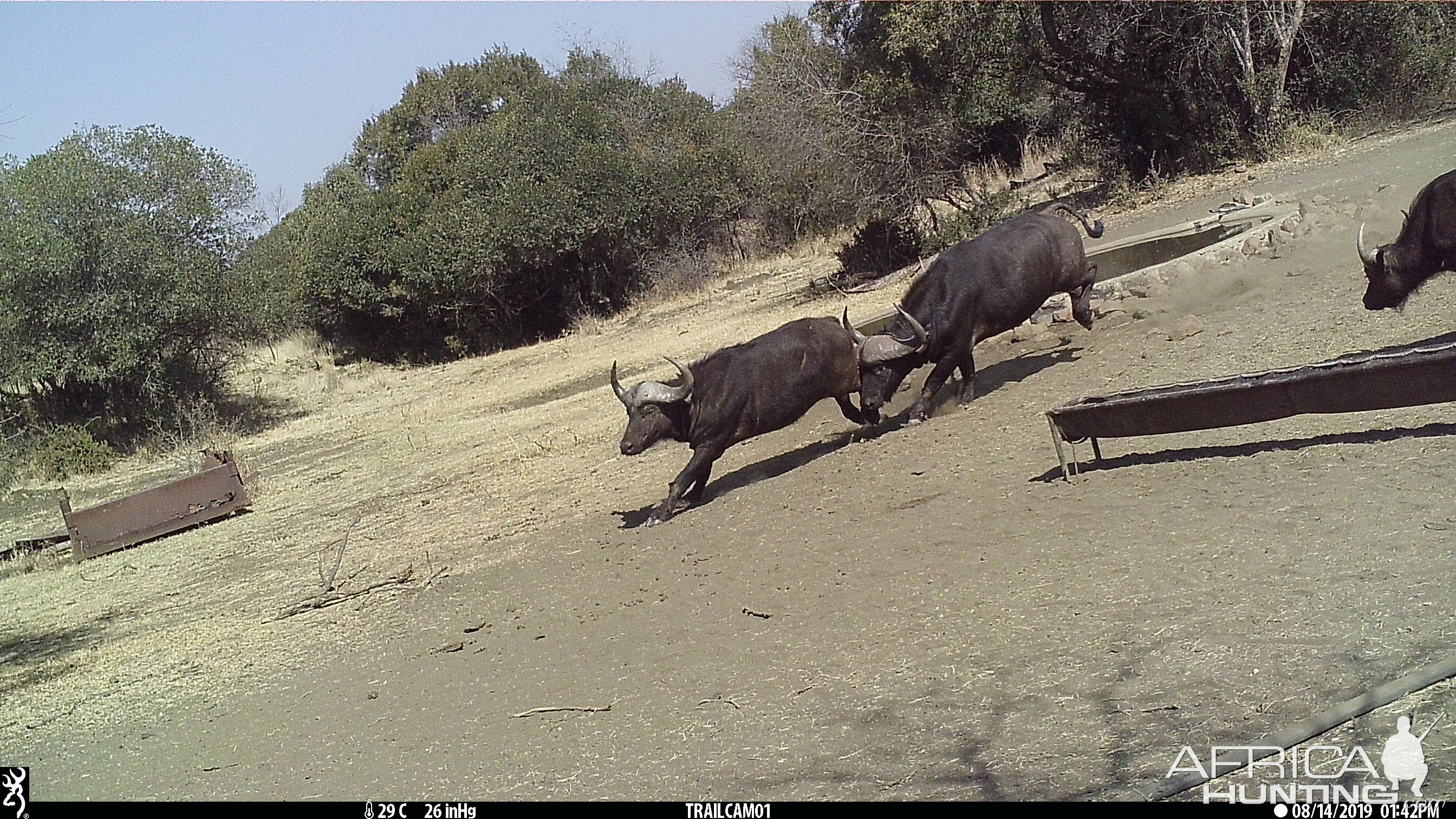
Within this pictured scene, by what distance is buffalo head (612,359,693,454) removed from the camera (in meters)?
11.0

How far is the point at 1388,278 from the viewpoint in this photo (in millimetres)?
9922

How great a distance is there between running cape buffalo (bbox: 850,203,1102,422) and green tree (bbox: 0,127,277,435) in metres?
15.9

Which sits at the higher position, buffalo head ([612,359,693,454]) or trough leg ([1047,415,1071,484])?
buffalo head ([612,359,693,454])

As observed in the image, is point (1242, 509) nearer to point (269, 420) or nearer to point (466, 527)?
point (466, 527)

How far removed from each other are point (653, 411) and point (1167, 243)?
8882 mm

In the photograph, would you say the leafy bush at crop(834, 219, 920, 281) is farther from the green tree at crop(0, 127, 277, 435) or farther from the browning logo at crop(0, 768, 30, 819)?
the browning logo at crop(0, 768, 30, 819)

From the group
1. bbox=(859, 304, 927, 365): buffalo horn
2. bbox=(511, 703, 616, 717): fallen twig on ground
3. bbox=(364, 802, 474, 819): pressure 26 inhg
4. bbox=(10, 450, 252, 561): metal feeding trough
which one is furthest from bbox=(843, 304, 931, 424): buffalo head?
bbox=(10, 450, 252, 561): metal feeding trough

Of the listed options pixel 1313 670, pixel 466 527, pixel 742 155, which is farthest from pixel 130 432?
pixel 1313 670

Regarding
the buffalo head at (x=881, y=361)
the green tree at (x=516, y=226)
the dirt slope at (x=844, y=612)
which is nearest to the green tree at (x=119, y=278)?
the green tree at (x=516, y=226)

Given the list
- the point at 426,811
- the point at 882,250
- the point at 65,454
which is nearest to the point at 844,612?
the point at 426,811

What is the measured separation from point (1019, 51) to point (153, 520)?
17.9 meters

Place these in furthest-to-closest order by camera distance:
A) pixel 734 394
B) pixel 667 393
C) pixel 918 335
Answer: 1. pixel 918 335
2. pixel 734 394
3. pixel 667 393

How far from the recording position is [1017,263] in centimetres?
1257

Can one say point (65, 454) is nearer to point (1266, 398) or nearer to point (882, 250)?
point (882, 250)
